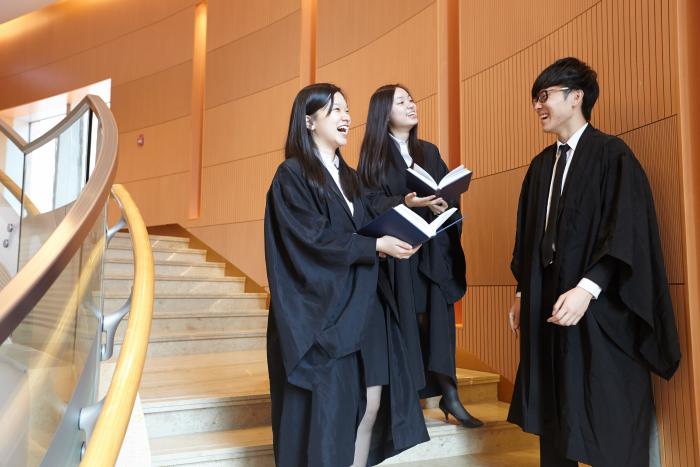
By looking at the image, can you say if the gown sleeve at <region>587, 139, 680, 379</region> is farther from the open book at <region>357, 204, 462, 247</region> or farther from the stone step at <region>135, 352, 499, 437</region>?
the stone step at <region>135, 352, 499, 437</region>

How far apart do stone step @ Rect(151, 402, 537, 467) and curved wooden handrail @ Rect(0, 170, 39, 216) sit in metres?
1.34

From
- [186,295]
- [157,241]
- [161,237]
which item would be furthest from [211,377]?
[161,237]

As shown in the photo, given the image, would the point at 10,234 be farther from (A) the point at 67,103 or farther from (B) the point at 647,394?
(A) the point at 67,103

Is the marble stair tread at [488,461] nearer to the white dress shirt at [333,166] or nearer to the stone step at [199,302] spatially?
the white dress shirt at [333,166]

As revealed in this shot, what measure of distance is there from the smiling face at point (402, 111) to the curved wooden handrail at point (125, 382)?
1192 millimetres

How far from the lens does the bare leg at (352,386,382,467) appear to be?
2.08 meters

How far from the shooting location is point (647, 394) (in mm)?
2072

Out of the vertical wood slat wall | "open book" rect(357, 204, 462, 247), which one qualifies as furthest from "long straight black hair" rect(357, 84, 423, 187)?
the vertical wood slat wall

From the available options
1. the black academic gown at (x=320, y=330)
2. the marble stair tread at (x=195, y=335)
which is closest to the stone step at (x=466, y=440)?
the black academic gown at (x=320, y=330)

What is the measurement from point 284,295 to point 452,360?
3.41ft

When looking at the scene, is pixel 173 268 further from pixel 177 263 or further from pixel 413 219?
pixel 413 219

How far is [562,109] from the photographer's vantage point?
88.3 inches

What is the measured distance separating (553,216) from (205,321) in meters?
2.74

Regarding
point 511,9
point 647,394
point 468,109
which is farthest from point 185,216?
point 647,394
